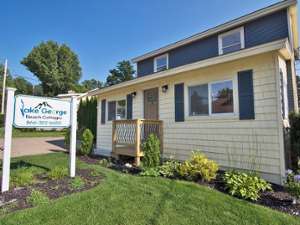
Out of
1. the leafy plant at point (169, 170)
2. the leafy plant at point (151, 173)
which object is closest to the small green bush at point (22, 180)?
the leafy plant at point (151, 173)

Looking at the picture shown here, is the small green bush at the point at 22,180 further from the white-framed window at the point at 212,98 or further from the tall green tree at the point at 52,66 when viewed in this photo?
the tall green tree at the point at 52,66

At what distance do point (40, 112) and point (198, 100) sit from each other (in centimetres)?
447

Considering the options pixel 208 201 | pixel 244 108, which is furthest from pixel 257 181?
pixel 244 108

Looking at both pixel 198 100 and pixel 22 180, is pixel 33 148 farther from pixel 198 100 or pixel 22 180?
pixel 198 100

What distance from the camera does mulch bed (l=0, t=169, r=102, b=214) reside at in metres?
3.12

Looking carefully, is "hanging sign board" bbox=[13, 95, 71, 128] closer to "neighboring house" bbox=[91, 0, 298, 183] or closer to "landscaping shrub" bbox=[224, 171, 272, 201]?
"neighboring house" bbox=[91, 0, 298, 183]

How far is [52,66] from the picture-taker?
3309 centimetres

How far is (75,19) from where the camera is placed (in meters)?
12.4

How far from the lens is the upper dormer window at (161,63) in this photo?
11039 mm

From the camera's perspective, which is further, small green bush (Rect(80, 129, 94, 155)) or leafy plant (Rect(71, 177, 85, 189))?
small green bush (Rect(80, 129, 94, 155))

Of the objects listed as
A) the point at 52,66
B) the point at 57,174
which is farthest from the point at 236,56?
the point at 52,66

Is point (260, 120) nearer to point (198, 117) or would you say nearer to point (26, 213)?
point (198, 117)

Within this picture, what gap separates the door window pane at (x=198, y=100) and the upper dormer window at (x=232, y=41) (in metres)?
3.48

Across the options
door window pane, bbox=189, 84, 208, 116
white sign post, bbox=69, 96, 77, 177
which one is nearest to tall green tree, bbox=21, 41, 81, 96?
white sign post, bbox=69, 96, 77, 177
